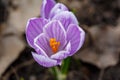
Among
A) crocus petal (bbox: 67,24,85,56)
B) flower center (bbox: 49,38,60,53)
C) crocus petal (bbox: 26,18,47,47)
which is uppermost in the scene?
crocus petal (bbox: 26,18,47,47)

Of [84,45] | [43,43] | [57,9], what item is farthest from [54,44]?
[84,45]

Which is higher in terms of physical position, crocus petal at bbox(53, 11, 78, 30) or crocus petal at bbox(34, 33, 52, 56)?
crocus petal at bbox(53, 11, 78, 30)

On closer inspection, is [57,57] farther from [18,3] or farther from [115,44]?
[18,3]

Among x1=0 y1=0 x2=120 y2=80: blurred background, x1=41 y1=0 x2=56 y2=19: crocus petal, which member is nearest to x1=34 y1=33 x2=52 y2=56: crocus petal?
x1=41 y1=0 x2=56 y2=19: crocus petal

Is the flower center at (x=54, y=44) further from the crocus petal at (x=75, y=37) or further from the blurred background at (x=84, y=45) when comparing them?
the blurred background at (x=84, y=45)

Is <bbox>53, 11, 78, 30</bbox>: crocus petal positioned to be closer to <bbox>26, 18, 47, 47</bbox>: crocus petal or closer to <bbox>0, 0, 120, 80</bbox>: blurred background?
<bbox>26, 18, 47, 47</bbox>: crocus petal

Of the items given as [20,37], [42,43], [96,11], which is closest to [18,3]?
[20,37]
